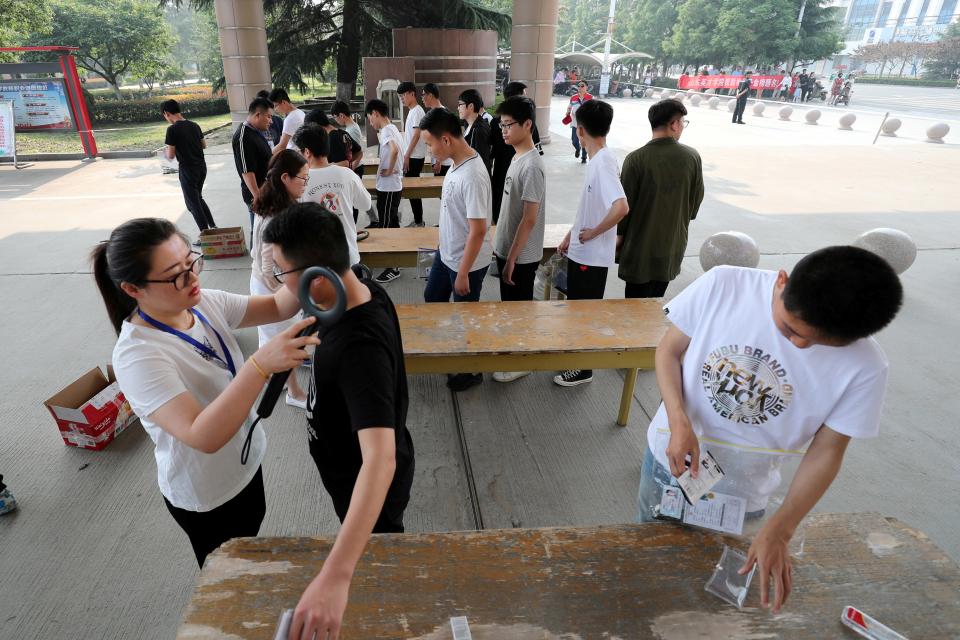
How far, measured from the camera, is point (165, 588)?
2.33 meters

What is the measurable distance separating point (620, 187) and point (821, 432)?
7.26 feet

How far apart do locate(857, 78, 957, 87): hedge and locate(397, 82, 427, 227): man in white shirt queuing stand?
155ft

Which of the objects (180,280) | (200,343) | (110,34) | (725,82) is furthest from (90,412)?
(725,82)

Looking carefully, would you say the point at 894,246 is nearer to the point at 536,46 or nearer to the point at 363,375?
the point at 363,375

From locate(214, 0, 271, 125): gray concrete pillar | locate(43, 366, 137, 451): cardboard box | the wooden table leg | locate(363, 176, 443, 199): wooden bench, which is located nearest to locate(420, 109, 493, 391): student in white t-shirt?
the wooden table leg

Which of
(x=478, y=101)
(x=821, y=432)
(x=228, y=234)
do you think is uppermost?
(x=478, y=101)

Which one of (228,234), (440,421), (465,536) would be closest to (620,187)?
(440,421)

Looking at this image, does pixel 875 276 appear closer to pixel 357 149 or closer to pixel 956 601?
pixel 956 601

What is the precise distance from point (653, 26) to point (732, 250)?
53421 millimetres

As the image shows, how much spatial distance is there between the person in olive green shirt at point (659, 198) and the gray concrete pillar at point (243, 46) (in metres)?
11.7

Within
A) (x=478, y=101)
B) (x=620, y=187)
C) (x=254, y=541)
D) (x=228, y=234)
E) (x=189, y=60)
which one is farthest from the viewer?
(x=189, y=60)

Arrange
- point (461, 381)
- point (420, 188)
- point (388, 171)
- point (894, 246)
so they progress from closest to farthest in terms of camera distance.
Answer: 1. point (461, 381)
2. point (894, 246)
3. point (388, 171)
4. point (420, 188)

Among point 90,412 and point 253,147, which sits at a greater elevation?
point 253,147

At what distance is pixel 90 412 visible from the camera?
3.06m
